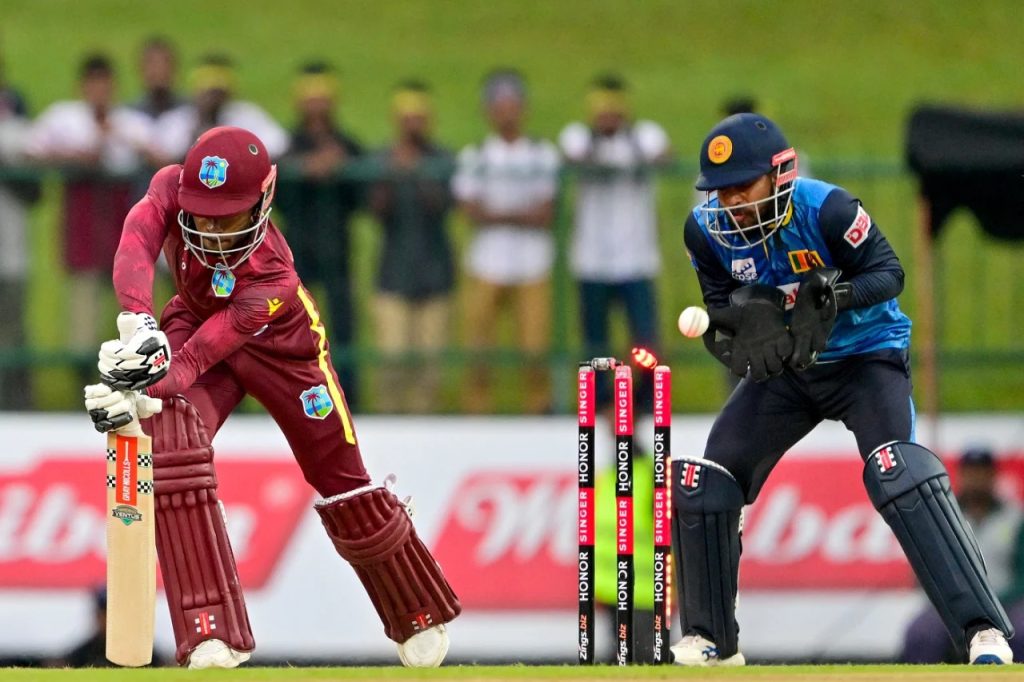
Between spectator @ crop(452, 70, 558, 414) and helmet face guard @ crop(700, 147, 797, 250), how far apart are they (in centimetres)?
439

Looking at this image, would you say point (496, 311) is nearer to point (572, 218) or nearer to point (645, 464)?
point (572, 218)

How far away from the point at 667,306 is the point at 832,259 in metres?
4.73

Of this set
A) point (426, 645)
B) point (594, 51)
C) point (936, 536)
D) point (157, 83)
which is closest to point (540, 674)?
point (426, 645)

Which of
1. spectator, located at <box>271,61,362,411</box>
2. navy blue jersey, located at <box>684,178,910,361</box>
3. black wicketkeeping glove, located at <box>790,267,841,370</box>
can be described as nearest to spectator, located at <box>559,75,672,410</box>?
spectator, located at <box>271,61,362,411</box>

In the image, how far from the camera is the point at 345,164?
437 inches

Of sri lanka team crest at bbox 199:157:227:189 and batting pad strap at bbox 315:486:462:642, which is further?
batting pad strap at bbox 315:486:462:642

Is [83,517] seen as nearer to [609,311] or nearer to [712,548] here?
[609,311]

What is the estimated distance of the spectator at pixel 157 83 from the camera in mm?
12016

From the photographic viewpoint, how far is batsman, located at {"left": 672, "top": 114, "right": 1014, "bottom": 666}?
6.68m

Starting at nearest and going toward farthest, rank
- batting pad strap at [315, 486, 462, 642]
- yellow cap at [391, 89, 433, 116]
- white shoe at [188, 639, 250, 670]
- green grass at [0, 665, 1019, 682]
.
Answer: green grass at [0, 665, 1019, 682] → white shoe at [188, 639, 250, 670] → batting pad strap at [315, 486, 462, 642] → yellow cap at [391, 89, 433, 116]

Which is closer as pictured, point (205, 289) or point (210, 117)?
point (205, 289)

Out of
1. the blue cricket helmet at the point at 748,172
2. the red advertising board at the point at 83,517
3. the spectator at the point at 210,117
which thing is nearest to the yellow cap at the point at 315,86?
the spectator at the point at 210,117

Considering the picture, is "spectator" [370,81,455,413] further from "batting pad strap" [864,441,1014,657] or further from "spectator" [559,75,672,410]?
→ "batting pad strap" [864,441,1014,657]

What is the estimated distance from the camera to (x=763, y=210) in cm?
678
